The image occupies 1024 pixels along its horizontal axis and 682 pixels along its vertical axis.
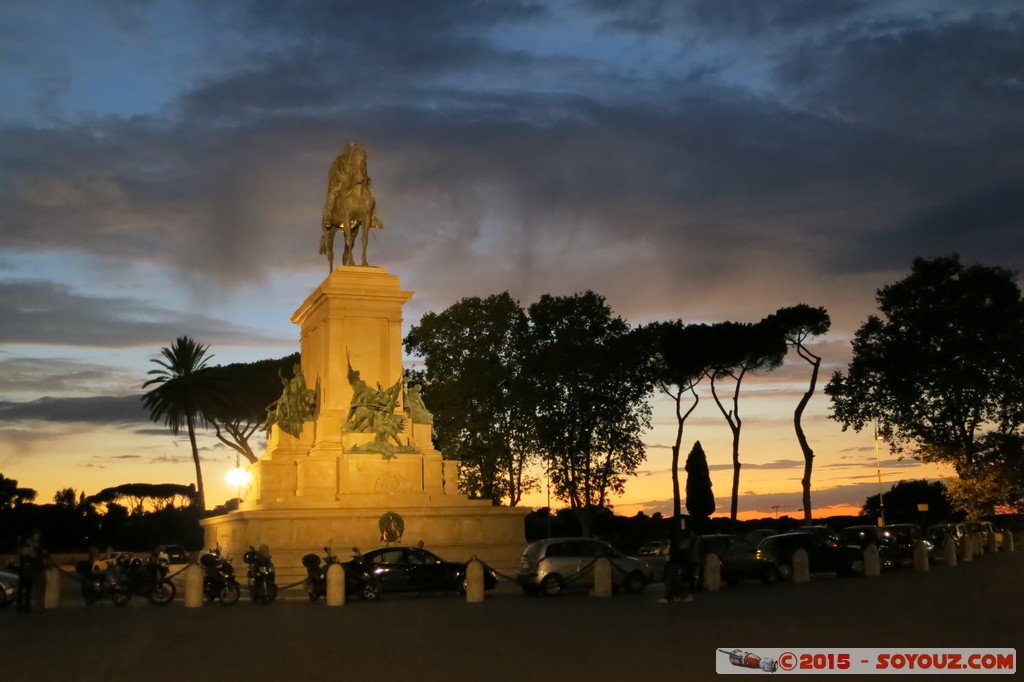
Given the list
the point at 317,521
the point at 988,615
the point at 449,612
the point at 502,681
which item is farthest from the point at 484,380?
the point at 502,681

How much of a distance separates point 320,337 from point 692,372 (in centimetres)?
2594

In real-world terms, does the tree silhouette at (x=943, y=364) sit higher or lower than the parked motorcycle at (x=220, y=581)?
higher

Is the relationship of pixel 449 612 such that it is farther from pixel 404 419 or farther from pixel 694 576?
pixel 404 419

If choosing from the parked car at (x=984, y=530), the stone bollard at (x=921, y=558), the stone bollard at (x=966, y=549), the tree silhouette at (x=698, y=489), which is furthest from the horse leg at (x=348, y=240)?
the tree silhouette at (x=698, y=489)

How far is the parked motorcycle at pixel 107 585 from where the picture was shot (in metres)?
27.3

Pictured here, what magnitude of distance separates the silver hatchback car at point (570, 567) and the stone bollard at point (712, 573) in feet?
4.40

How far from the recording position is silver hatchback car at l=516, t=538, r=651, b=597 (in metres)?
27.2

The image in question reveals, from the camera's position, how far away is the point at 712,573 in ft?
91.8

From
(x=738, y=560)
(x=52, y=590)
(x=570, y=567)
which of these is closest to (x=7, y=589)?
(x=52, y=590)

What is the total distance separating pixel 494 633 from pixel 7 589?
52.3 ft

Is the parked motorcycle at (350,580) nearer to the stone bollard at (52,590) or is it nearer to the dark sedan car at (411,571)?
the dark sedan car at (411,571)

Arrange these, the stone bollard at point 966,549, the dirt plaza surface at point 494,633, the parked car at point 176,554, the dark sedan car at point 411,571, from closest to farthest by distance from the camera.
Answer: the dirt plaza surface at point 494,633 → the dark sedan car at point 411,571 → the stone bollard at point 966,549 → the parked car at point 176,554

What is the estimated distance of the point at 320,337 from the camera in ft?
132

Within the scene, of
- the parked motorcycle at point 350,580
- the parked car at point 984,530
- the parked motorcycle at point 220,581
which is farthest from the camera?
the parked car at point 984,530
